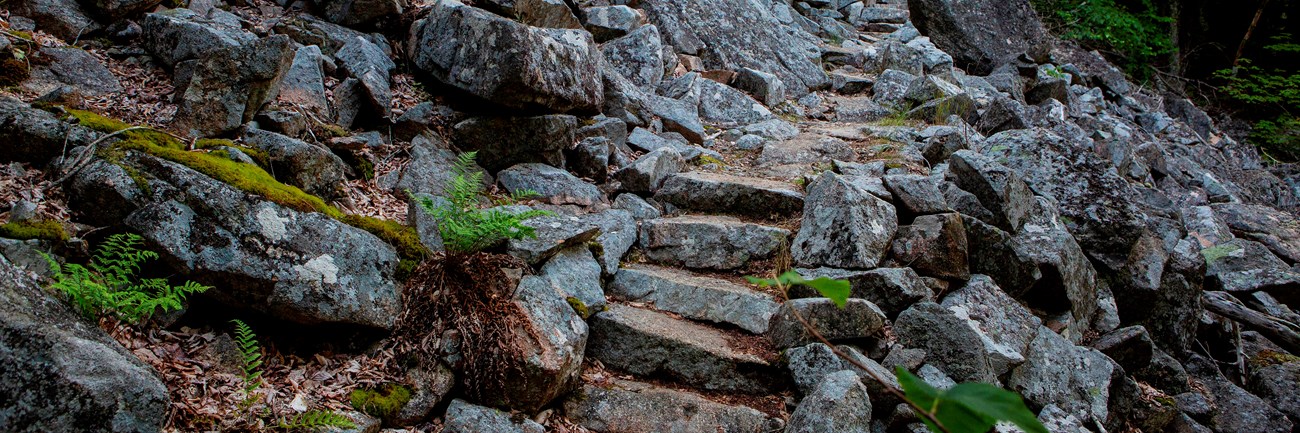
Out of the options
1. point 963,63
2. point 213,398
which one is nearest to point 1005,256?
point 213,398

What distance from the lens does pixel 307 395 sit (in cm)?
349

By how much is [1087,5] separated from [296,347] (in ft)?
60.8

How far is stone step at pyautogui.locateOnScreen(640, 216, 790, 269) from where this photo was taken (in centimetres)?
575

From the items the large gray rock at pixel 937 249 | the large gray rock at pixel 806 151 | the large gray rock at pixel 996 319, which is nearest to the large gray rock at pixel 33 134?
the large gray rock at pixel 937 249

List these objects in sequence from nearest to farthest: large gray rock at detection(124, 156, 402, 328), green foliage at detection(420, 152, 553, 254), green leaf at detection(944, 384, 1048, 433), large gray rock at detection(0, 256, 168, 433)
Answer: green leaf at detection(944, 384, 1048, 433) → large gray rock at detection(0, 256, 168, 433) → large gray rock at detection(124, 156, 402, 328) → green foliage at detection(420, 152, 553, 254)

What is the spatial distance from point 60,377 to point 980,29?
14.6 m

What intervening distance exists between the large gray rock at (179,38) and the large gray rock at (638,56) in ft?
14.7

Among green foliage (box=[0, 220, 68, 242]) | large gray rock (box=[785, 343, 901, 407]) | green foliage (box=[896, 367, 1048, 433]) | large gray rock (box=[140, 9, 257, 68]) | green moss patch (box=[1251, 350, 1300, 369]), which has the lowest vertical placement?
green moss patch (box=[1251, 350, 1300, 369])

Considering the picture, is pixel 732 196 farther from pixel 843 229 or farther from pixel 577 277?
pixel 577 277

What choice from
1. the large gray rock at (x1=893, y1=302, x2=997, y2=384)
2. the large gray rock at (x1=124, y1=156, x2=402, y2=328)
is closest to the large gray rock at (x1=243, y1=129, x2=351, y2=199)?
the large gray rock at (x1=124, y1=156, x2=402, y2=328)

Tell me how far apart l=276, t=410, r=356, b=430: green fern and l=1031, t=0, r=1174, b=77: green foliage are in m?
17.5

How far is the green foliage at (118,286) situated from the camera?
3.03 m

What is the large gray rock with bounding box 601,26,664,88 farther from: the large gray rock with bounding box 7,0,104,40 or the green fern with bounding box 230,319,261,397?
the green fern with bounding box 230,319,261,397

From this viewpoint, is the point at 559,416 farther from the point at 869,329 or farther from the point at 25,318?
the point at 25,318
